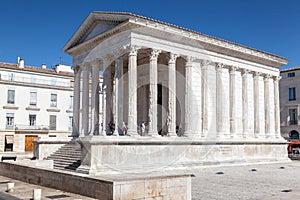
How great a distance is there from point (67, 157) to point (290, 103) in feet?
111

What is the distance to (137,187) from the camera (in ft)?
28.8

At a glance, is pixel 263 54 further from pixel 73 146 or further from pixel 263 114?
pixel 73 146

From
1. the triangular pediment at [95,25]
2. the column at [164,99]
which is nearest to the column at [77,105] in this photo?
the triangular pediment at [95,25]

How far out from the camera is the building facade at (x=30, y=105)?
38781 millimetres

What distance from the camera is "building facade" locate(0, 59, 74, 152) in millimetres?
38781

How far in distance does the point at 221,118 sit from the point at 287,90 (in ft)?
81.9

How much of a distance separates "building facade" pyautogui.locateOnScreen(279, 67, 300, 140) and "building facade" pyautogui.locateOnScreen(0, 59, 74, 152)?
27.6 meters

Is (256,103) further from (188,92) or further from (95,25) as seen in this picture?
(95,25)

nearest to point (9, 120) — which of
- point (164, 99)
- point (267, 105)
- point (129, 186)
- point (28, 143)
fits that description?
point (28, 143)

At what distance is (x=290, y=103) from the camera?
44375mm

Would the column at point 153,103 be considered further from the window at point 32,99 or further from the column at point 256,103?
the window at point 32,99

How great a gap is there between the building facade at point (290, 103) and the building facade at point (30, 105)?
2763 centimetres

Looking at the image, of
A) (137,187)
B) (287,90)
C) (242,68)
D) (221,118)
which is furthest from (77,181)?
(287,90)

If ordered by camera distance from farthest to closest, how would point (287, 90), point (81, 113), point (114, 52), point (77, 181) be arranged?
1. point (287, 90)
2. point (81, 113)
3. point (114, 52)
4. point (77, 181)
